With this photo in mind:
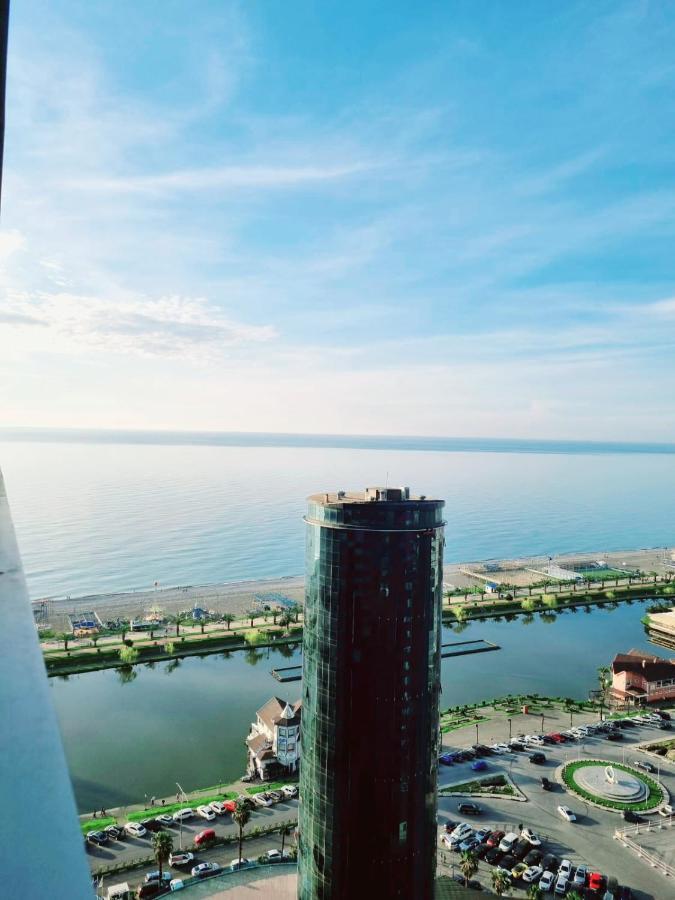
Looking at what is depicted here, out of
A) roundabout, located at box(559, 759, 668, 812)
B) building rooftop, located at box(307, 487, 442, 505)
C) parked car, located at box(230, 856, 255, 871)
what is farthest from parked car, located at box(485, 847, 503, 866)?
building rooftop, located at box(307, 487, 442, 505)

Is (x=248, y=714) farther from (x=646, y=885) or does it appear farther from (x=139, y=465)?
(x=139, y=465)

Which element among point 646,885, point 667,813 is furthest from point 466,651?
point 646,885

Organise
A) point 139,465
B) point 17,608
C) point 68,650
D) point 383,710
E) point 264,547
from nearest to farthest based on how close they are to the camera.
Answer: point 17,608 < point 383,710 < point 68,650 < point 264,547 < point 139,465

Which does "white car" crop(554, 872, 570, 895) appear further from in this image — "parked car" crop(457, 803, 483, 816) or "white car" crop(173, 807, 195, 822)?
"white car" crop(173, 807, 195, 822)

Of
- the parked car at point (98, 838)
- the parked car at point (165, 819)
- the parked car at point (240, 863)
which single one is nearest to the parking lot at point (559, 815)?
the parked car at point (240, 863)

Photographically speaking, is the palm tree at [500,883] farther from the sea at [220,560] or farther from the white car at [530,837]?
the sea at [220,560]

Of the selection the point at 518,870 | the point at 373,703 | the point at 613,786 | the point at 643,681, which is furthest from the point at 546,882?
the point at 643,681

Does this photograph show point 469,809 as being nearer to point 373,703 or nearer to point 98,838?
point 373,703
